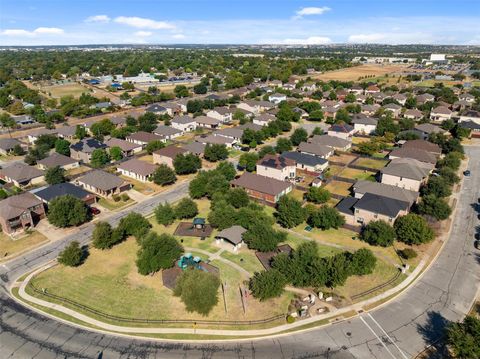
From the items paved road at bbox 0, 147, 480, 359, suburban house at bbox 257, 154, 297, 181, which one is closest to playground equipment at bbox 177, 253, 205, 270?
paved road at bbox 0, 147, 480, 359

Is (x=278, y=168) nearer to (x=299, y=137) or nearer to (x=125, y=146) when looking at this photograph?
(x=299, y=137)

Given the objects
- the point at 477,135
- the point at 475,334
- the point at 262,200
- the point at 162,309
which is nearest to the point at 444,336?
the point at 475,334

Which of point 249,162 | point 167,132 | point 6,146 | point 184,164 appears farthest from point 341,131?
point 6,146

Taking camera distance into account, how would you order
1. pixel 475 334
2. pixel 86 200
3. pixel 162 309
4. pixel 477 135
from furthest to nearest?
pixel 477 135
pixel 86 200
pixel 162 309
pixel 475 334

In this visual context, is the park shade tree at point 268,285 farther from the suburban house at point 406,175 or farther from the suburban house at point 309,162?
the suburban house at point 309,162

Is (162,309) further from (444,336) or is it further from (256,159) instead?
(256,159)

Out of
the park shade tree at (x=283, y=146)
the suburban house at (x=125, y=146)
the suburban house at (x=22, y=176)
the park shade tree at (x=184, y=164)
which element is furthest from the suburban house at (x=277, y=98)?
the suburban house at (x=22, y=176)
